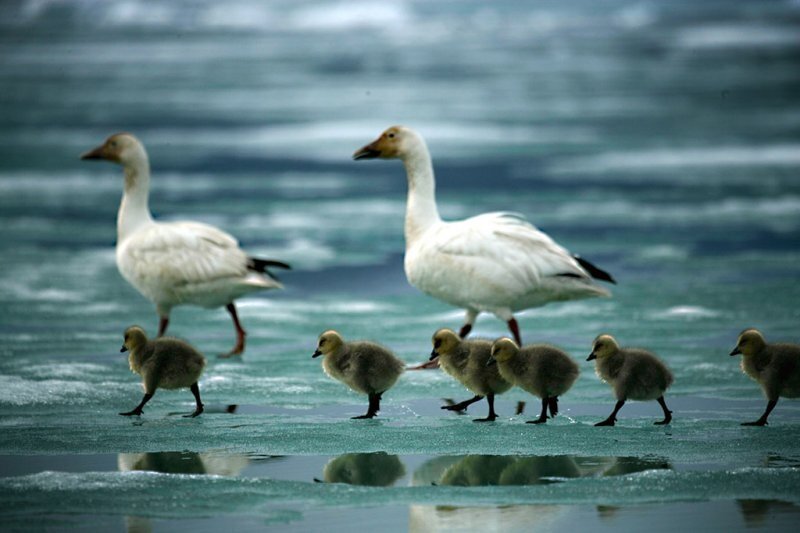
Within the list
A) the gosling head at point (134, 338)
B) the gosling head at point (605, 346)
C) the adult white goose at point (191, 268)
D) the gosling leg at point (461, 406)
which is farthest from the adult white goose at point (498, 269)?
the gosling head at point (134, 338)

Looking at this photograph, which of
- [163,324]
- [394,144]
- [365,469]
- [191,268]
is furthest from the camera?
[394,144]

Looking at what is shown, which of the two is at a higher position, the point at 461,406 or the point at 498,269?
the point at 498,269

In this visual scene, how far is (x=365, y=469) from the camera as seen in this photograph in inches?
232

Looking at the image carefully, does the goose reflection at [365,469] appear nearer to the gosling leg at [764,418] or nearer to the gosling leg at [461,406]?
the gosling leg at [461,406]

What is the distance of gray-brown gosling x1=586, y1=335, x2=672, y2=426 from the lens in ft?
21.9

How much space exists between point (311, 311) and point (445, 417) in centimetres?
399

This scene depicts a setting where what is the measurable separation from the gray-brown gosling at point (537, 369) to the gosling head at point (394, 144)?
12.0ft

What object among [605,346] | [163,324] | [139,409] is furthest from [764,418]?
[163,324]

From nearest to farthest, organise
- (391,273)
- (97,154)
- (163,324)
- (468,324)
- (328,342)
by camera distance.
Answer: (328,342), (468,324), (163,324), (97,154), (391,273)

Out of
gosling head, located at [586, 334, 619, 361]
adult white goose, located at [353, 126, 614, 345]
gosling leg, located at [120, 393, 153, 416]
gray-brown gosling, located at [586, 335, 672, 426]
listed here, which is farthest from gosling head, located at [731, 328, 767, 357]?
gosling leg, located at [120, 393, 153, 416]

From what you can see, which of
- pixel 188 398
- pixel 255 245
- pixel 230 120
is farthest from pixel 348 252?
pixel 230 120

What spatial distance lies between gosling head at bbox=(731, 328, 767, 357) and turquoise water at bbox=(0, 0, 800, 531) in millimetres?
400

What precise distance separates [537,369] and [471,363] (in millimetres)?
424

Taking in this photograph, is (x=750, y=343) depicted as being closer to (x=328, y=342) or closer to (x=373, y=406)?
(x=373, y=406)
